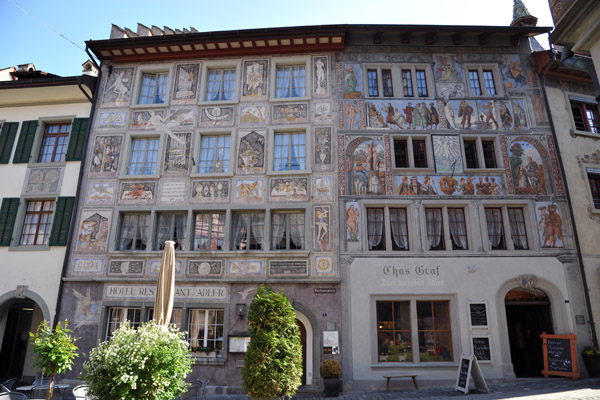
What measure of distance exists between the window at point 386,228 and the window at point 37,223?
39.4 ft

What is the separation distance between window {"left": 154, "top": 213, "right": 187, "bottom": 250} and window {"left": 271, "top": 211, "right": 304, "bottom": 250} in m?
3.35

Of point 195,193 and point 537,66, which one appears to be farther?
point 537,66

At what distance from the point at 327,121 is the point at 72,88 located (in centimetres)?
1054

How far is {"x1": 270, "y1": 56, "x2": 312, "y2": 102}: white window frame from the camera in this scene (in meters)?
15.6

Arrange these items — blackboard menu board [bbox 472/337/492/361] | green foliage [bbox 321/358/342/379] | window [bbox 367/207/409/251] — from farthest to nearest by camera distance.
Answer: window [bbox 367/207/409/251], blackboard menu board [bbox 472/337/492/361], green foliage [bbox 321/358/342/379]

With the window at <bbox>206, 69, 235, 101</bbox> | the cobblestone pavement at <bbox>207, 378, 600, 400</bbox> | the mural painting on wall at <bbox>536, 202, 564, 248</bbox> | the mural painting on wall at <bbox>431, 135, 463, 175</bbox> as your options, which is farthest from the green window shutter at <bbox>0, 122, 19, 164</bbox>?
the mural painting on wall at <bbox>536, 202, 564, 248</bbox>

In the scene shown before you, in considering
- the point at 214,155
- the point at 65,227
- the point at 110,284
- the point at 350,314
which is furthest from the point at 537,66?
the point at 65,227

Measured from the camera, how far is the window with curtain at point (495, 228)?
554 inches

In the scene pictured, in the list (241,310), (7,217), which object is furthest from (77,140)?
(241,310)

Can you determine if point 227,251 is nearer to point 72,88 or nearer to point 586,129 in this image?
point 72,88

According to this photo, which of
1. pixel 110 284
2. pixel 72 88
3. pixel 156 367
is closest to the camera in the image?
pixel 156 367

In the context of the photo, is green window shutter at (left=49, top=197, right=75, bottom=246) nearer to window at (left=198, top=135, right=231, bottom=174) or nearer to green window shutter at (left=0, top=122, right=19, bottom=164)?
green window shutter at (left=0, top=122, right=19, bottom=164)

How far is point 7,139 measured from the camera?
1636cm

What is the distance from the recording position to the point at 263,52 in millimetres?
16375
